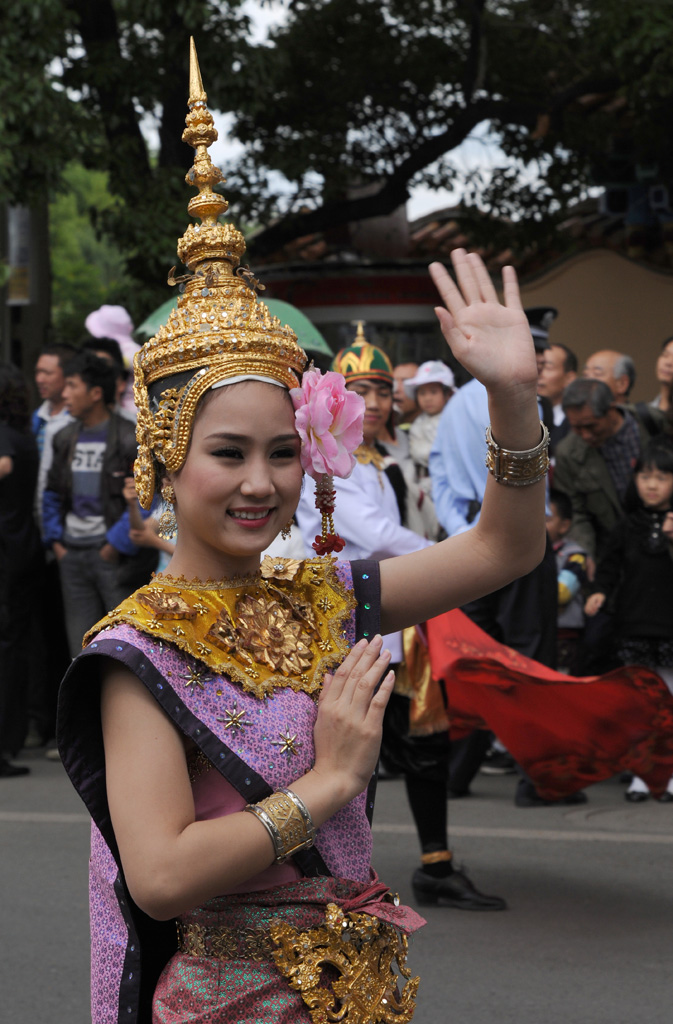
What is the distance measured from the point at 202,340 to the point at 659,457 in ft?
15.1

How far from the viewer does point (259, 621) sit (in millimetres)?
2107

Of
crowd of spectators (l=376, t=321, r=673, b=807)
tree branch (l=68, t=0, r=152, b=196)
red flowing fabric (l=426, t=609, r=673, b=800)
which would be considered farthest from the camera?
tree branch (l=68, t=0, r=152, b=196)

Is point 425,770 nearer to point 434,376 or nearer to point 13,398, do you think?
point 13,398

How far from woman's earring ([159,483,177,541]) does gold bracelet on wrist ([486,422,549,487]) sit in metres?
0.50

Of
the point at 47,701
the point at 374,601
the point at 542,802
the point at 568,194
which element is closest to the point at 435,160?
the point at 568,194

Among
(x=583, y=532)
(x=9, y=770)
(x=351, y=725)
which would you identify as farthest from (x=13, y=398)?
(x=351, y=725)

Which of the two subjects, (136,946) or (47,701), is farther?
(47,701)

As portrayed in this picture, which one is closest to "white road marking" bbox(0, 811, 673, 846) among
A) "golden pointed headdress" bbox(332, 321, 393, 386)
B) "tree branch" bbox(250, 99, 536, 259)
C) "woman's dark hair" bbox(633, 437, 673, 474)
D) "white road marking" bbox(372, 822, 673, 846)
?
"white road marking" bbox(372, 822, 673, 846)

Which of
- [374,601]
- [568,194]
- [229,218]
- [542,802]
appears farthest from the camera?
[568,194]

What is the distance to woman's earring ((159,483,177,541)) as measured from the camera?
83.6 inches

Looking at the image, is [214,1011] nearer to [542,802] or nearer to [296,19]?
[542,802]

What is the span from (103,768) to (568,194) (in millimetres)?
12042

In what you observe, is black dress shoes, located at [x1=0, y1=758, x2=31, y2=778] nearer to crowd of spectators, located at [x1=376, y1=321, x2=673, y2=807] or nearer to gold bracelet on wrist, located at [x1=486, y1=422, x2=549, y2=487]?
crowd of spectators, located at [x1=376, y1=321, x2=673, y2=807]

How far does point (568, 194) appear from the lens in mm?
13266
